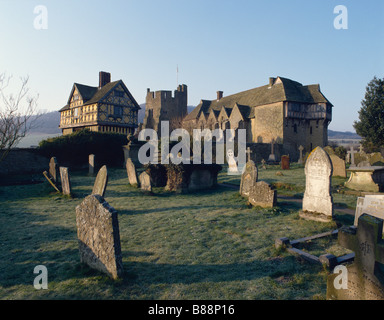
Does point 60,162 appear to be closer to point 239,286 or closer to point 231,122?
point 239,286

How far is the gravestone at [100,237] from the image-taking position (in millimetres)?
4273

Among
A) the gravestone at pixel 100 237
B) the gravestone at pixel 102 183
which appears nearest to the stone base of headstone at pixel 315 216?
the gravestone at pixel 100 237

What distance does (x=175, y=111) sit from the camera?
210ft

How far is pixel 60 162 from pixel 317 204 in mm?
21390

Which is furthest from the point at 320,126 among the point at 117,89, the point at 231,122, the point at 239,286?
the point at 239,286

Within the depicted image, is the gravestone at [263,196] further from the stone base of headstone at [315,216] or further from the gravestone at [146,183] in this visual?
the gravestone at [146,183]

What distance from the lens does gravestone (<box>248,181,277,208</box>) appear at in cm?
881

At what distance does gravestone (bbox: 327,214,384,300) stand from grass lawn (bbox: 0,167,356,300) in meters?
0.41

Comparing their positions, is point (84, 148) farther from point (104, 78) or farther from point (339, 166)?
point (339, 166)

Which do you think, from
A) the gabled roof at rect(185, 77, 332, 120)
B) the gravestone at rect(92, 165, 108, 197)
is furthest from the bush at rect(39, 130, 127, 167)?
the gabled roof at rect(185, 77, 332, 120)

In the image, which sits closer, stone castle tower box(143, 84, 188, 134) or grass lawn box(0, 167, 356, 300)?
grass lawn box(0, 167, 356, 300)

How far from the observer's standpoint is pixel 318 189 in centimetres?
760

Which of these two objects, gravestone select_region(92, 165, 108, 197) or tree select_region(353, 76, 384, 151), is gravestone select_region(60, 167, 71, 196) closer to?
gravestone select_region(92, 165, 108, 197)

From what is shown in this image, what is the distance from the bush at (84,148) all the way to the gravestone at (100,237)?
64.7 feet
